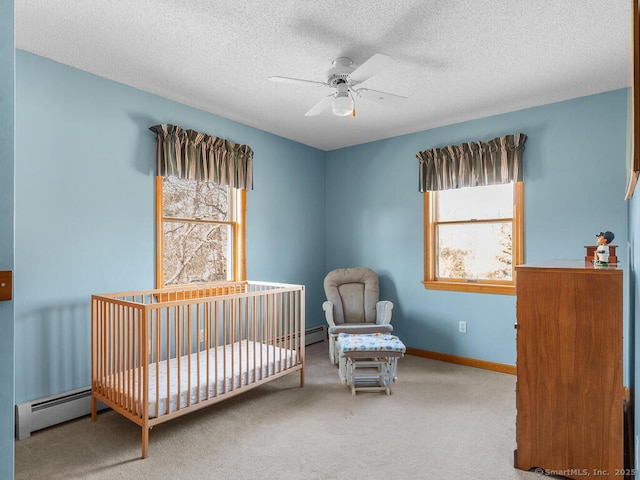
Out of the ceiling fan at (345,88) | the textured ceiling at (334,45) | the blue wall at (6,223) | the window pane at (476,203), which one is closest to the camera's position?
the blue wall at (6,223)

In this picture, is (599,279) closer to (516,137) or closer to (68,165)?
(516,137)

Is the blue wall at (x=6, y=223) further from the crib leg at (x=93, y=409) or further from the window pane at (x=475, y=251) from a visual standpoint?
the window pane at (x=475, y=251)

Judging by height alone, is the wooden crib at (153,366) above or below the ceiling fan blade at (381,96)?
below

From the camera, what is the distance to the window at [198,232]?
127 inches

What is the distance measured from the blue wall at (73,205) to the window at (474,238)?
255 cm

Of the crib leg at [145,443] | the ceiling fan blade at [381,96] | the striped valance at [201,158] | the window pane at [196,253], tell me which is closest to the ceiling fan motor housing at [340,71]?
the ceiling fan blade at [381,96]

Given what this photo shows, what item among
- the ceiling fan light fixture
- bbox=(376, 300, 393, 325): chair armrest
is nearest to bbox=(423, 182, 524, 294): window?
bbox=(376, 300, 393, 325): chair armrest

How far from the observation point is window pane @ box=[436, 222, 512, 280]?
3.63 meters

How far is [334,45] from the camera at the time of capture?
7.52ft

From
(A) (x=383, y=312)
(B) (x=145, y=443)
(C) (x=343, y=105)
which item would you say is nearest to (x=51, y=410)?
(B) (x=145, y=443)

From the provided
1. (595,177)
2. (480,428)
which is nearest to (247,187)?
(480,428)

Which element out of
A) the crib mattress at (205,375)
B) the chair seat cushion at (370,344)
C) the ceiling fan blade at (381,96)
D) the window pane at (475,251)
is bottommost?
the crib mattress at (205,375)

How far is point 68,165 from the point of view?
8.46 ft

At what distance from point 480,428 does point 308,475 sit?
1217mm
